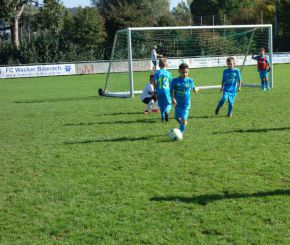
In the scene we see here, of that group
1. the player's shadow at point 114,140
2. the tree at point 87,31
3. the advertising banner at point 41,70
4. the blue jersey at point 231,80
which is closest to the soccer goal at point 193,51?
the advertising banner at point 41,70

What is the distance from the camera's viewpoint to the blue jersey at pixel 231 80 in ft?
40.0

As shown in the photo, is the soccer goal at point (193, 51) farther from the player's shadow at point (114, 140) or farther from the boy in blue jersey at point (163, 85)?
the player's shadow at point (114, 140)

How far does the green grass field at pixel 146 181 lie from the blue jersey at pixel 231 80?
0.87m

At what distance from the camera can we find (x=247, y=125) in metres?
10.7

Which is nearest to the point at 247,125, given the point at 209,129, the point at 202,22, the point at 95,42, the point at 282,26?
the point at 209,129

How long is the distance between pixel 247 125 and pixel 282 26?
4183 centimetres

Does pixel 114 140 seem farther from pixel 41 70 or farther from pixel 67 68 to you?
pixel 41 70

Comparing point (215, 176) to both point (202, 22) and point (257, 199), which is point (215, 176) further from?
point (202, 22)

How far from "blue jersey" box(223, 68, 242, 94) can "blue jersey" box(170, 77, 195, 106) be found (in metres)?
2.96

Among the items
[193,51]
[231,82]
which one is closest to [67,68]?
[193,51]

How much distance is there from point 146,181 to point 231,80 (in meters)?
6.52

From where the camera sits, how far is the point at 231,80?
1223 cm

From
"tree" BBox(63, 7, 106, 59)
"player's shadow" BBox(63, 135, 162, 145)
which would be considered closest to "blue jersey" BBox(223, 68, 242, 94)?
"player's shadow" BBox(63, 135, 162, 145)

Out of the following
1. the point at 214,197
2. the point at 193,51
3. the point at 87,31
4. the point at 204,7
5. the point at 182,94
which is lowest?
the point at 214,197
